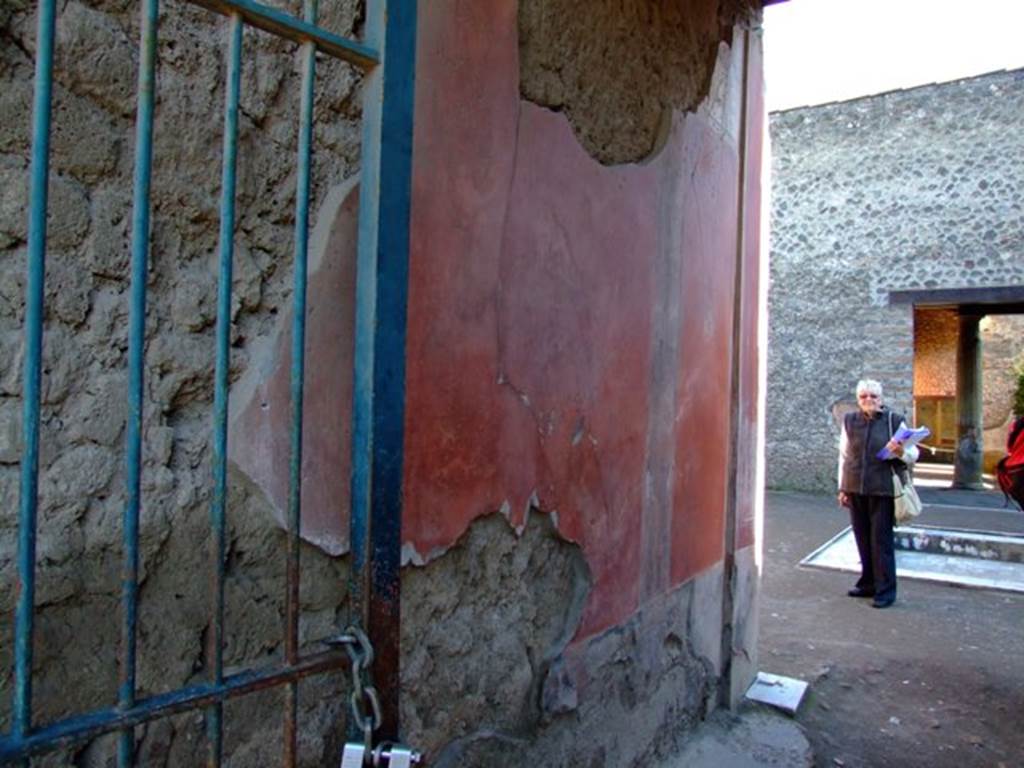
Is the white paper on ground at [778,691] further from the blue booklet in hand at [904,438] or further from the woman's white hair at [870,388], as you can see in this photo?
the woman's white hair at [870,388]

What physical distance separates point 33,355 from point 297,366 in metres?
0.36

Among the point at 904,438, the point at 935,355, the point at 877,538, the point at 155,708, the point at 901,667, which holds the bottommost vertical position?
the point at 901,667

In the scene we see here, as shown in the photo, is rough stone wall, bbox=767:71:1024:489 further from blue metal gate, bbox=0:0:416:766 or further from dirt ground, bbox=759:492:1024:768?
blue metal gate, bbox=0:0:416:766

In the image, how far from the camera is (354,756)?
115 centimetres

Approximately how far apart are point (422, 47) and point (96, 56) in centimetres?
59

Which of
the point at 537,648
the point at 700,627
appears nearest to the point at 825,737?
the point at 700,627

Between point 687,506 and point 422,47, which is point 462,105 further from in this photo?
point 687,506

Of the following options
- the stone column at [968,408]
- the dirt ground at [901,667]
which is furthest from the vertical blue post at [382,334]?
the stone column at [968,408]

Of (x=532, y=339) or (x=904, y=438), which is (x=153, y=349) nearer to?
(x=532, y=339)

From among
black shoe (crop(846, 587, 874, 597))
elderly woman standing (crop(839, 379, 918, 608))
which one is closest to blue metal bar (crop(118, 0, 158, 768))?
elderly woman standing (crop(839, 379, 918, 608))

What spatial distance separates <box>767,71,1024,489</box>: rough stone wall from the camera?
1012cm

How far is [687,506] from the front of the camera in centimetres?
272

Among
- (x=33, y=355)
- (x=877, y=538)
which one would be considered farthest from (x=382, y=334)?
(x=877, y=538)

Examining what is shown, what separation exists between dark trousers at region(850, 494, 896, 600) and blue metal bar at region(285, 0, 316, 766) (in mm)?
4672
